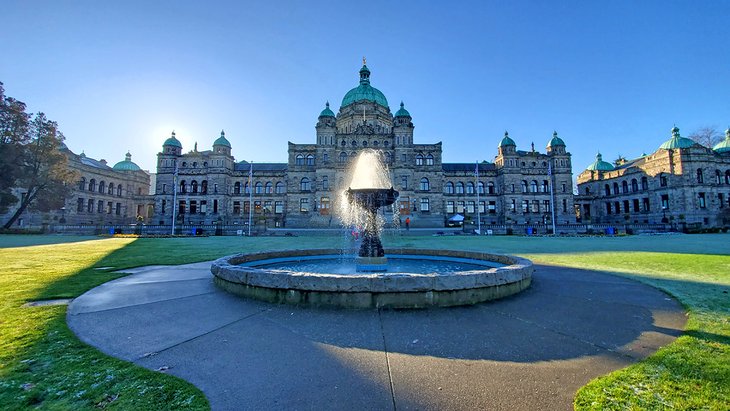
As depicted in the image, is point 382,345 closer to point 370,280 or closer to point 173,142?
point 370,280

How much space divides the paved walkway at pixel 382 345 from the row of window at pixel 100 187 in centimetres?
6614

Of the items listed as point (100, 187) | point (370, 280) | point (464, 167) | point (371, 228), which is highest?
point (464, 167)

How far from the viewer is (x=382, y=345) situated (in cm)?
365

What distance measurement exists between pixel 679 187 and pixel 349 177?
167 feet

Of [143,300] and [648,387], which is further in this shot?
A: [143,300]

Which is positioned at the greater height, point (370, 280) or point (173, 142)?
point (173, 142)

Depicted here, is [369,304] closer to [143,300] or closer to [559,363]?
[559,363]

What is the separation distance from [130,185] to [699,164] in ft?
337

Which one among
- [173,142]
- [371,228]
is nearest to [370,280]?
[371,228]

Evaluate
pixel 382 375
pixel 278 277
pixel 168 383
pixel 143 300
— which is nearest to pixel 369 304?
pixel 278 277

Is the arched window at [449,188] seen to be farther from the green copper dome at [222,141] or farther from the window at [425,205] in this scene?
the green copper dome at [222,141]

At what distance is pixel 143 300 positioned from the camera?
557 cm

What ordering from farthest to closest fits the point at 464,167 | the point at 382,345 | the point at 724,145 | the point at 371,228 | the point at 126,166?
1. the point at 126,166
2. the point at 464,167
3. the point at 724,145
4. the point at 371,228
5. the point at 382,345

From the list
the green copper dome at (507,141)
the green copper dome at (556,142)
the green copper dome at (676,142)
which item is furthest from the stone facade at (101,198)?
the green copper dome at (676,142)
